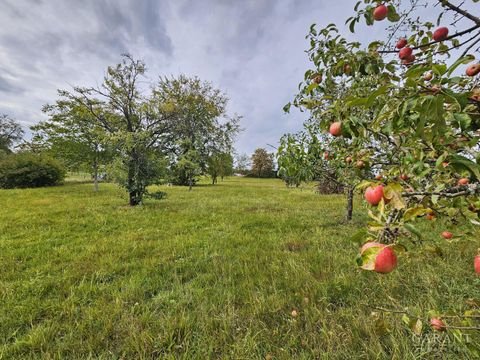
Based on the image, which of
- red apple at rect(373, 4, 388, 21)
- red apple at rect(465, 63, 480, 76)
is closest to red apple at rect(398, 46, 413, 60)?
red apple at rect(373, 4, 388, 21)

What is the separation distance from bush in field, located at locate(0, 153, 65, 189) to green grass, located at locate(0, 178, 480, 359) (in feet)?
52.7

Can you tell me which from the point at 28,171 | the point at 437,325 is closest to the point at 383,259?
the point at 437,325

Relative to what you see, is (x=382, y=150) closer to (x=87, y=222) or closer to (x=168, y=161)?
(x=87, y=222)

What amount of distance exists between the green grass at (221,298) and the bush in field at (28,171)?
16.1 meters

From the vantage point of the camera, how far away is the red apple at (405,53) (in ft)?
4.64

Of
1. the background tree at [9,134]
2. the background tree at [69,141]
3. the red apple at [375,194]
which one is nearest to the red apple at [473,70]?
the red apple at [375,194]

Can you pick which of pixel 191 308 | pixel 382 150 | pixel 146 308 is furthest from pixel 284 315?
pixel 382 150

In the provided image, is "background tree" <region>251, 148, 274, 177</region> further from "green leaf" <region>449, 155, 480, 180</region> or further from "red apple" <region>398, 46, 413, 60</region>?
"green leaf" <region>449, 155, 480, 180</region>

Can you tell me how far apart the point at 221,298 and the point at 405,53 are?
2.55 m

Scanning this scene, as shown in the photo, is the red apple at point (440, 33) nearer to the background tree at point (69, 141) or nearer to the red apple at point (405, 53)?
the red apple at point (405, 53)

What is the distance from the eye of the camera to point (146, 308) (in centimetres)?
219

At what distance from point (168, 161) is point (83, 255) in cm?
514

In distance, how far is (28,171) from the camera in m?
16.1

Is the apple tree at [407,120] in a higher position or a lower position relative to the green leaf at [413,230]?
higher
